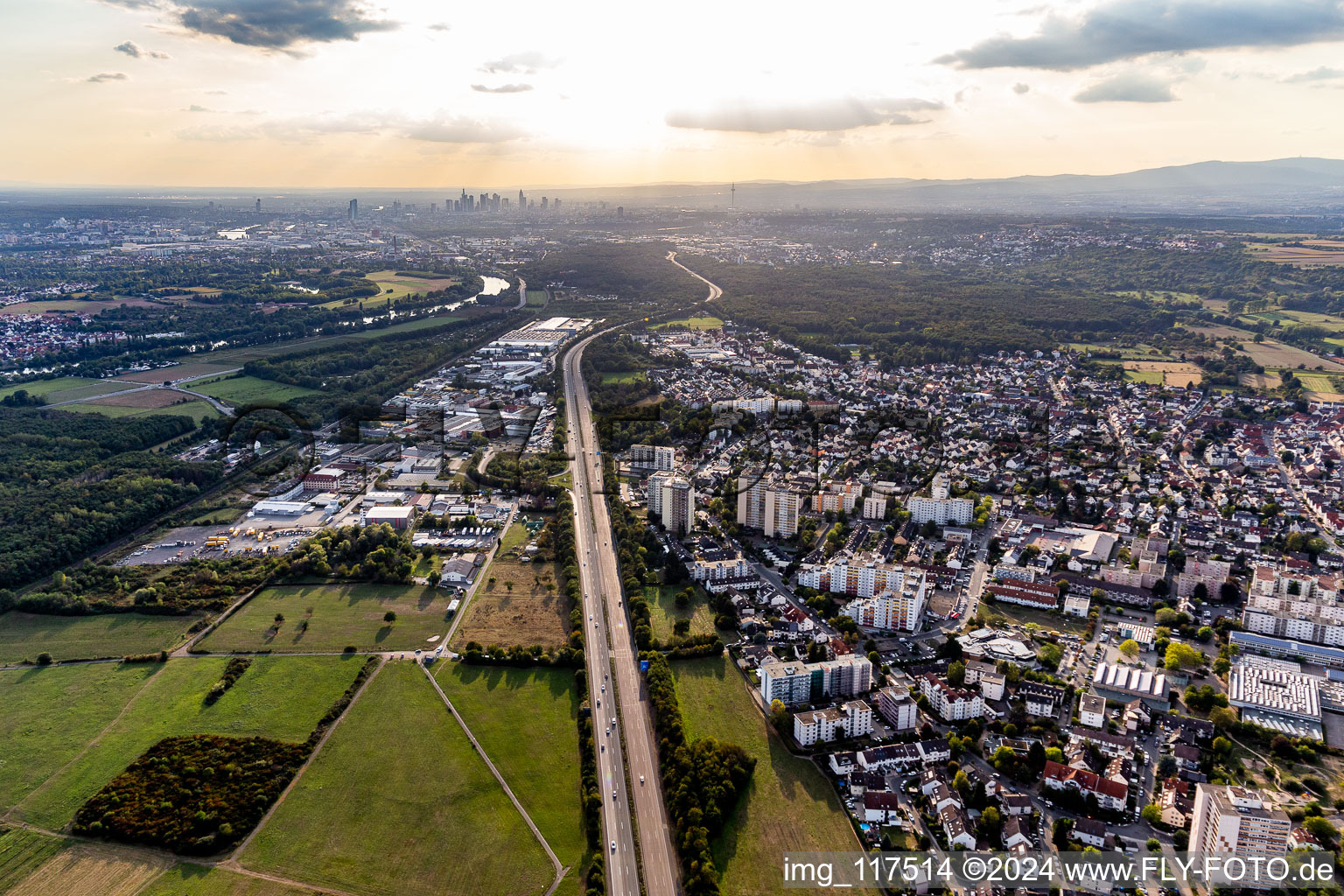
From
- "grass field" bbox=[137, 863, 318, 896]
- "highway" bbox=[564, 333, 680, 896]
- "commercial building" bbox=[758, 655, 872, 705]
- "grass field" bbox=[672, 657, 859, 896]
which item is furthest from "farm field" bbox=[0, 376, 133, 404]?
"commercial building" bbox=[758, 655, 872, 705]

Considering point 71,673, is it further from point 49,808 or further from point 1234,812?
point 1234,812

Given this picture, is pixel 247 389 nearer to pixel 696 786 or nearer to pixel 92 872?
pixel 92 872

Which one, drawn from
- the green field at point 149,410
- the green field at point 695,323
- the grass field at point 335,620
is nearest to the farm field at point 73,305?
the green field at point 149,410

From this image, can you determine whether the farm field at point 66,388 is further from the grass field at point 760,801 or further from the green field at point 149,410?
the grass field at point 760,801

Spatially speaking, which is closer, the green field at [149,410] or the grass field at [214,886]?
the grass field at [214,886]

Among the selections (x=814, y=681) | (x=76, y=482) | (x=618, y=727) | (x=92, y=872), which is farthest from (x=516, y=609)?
(x=76, y=482)

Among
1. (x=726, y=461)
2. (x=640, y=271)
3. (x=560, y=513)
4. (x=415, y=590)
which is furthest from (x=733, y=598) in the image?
(x=640, y=271)
